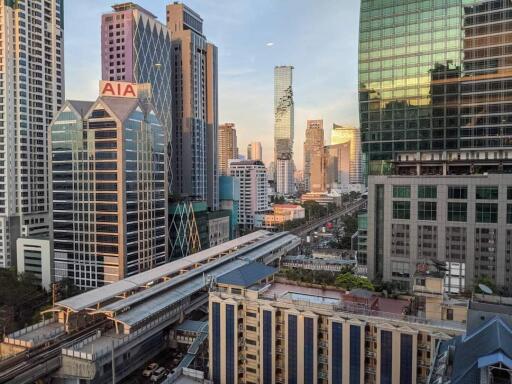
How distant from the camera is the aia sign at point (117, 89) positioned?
58.0 meters

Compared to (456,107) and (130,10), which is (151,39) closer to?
(130,10)

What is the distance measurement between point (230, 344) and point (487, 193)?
3638cm

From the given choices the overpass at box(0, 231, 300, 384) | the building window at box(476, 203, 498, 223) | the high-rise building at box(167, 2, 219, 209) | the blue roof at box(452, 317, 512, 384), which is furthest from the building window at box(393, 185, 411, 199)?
the high-rise building at box(167, 2, 219, 209)

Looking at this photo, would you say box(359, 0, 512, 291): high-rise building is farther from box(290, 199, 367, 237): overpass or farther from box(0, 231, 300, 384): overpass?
box(290, 199, 367, 237): overpass

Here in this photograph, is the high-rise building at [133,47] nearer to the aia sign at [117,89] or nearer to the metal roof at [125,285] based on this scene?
the aia sign at [117,89]

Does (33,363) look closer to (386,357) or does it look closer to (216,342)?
(216,342)

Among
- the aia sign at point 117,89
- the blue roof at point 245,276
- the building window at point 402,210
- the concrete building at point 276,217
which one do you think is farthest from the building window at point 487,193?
the concrete building at point 276,217

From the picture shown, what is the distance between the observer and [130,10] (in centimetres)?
9062

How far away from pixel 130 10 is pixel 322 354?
85839 mm

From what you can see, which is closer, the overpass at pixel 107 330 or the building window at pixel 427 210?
the overpass at pixel 107 330

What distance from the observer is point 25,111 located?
228ft

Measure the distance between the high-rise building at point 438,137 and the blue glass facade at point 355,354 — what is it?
25548mm

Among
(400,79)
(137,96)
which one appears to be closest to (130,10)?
(137,96)

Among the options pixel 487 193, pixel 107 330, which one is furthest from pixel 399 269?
pixel 107 330
